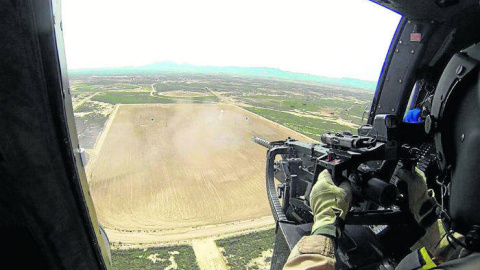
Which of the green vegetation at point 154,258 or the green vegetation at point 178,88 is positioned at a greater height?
the green vegetation at point 154,258

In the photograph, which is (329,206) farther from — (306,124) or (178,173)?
(306,124)

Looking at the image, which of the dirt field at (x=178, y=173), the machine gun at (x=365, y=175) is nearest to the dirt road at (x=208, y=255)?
the dirt field at (x=178, y=173)

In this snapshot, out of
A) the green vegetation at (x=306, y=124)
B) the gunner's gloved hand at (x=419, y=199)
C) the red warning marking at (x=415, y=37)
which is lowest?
the green vegetation at (x=306, y=124)

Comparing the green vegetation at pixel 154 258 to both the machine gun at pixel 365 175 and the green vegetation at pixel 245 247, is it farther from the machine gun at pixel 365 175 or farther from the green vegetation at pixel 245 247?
the machine gun at pixel 365 175

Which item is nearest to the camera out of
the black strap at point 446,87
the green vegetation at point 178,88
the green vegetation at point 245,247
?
the black strap at point 446,87

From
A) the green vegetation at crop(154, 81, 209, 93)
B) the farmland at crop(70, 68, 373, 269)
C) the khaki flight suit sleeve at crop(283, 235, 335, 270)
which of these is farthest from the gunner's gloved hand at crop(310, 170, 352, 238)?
the green vegetation at crop(154, 81, 209, 93)

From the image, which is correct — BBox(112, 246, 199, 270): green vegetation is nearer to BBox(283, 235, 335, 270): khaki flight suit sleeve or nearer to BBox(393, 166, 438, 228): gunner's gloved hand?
BBox(393, 166, 438, 228): gunner's gloved hand
